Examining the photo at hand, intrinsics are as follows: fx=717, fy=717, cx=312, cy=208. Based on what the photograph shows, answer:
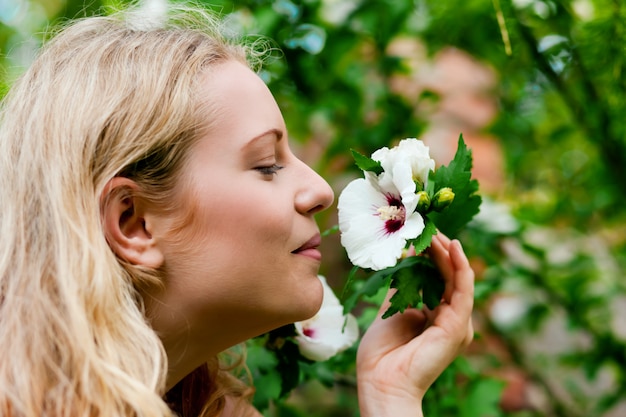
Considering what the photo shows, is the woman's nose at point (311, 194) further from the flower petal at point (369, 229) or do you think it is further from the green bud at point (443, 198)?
the green bud at point (443, 198)

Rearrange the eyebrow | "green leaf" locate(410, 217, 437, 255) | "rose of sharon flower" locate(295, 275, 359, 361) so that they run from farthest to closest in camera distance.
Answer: "rose of sharon flower" locate(295, 275, 359, 361)
the eyebrow
"green leaf" locate(410, 217, 437, 255)

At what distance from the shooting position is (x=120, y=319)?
1.01 meters

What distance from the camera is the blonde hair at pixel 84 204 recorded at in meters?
0.96

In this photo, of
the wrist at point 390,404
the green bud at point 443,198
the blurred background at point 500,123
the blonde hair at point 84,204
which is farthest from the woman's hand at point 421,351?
the blonde hair at point 84,204

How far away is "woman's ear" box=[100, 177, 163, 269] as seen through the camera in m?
1.05

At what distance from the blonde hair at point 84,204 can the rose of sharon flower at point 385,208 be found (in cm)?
27

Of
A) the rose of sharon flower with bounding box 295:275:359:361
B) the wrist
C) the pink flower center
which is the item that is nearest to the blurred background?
the rose of sharon flower with bounding box 295:275:359:361

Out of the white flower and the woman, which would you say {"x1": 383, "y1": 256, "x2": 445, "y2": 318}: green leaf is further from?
the white flower

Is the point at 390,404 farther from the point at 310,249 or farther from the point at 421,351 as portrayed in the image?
the point at 310,249

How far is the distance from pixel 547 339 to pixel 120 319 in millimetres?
2452

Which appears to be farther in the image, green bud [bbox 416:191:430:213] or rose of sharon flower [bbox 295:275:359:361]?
rose of sharon flower [bbox 295:275:359:361]

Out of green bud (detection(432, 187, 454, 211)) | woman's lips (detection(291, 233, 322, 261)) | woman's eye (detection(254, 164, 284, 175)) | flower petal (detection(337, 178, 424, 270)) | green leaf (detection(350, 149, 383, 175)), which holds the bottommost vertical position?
woman's lips (detection(291, 233, 322, 261))

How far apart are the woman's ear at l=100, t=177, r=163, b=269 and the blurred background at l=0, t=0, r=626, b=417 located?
396 mm

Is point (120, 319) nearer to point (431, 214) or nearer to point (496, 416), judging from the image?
point (431, 214)
